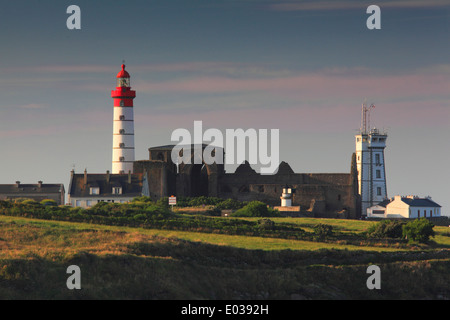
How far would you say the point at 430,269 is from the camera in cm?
4141

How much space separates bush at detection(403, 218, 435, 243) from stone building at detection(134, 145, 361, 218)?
94.7 ft

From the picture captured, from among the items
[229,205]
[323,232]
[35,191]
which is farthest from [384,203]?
[35,191]

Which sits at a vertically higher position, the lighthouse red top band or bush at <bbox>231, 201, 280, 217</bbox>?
the lighthouse red top band

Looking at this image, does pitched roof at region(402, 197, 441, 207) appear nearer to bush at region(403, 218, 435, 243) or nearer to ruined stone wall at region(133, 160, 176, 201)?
ruined stone wall at region(133, 160, 176, 201)

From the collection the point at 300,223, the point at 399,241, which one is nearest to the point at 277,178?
the point at 300,223

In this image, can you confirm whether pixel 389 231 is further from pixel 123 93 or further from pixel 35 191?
pixel 35 191

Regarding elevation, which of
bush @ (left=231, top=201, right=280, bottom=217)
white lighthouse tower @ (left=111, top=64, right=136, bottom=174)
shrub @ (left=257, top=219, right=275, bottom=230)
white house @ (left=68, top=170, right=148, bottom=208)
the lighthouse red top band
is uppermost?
the lighthouse red top band

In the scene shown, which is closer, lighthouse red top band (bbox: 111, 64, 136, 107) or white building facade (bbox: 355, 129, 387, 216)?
lighthouse red top band (bbox: 111, 64, 136, 107)

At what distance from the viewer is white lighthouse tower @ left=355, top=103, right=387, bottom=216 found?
87.9 metres

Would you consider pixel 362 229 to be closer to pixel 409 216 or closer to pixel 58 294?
pixel 409 216

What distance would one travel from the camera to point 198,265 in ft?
121

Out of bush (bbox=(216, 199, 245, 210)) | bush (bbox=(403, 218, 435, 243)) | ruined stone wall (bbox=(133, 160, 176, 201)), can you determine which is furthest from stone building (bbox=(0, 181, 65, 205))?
bush (bbox=(403, 218, 435, 243))

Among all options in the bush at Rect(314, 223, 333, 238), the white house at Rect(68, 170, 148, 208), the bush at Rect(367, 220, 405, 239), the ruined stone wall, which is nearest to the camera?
the bush at Rect(314, 223, 333, 238)
